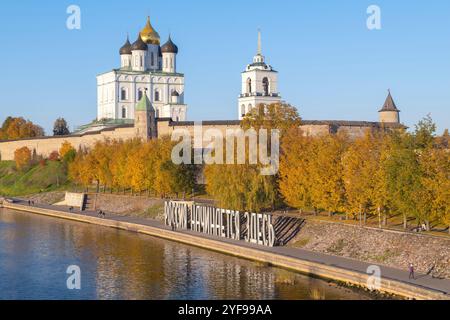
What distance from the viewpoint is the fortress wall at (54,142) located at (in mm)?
73438

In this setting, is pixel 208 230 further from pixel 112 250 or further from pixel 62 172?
pixel 62 172

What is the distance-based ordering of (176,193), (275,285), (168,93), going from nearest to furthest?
(275,285), (176,193), (168,93)

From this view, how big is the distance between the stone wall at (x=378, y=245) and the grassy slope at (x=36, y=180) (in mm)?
43532

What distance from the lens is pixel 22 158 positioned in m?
86.3

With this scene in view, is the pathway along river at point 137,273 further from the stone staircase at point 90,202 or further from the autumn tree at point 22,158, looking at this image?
the autumn tree at point 22,158

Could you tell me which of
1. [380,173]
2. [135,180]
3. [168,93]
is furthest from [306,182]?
[168,93]

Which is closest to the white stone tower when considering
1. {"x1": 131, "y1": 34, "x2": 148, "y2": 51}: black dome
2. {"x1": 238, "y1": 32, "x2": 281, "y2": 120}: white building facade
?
{"x1": 238, "y1": 32, "x2": 281, "y2": 120}: white building facade

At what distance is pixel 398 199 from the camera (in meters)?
33.3

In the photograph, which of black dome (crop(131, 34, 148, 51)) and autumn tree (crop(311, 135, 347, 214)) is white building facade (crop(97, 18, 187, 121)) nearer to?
black dome (crop(131, 34, 148, 51))

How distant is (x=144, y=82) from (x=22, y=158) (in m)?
17.1

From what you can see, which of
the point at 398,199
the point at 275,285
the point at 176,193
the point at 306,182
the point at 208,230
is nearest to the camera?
the point at 275,285

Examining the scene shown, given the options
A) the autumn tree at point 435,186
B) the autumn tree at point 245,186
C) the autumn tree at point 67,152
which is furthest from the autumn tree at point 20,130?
the autumn tree at point 435,186

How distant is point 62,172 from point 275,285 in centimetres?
5172

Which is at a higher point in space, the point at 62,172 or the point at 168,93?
the point at 168,93
